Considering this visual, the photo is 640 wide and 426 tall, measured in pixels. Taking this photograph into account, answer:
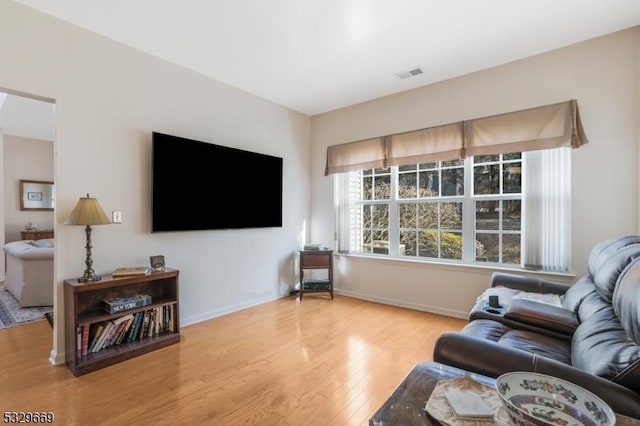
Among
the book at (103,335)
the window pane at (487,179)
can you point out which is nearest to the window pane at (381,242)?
the window pane at (487,179)

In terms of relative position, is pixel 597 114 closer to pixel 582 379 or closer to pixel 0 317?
pixel 582 379

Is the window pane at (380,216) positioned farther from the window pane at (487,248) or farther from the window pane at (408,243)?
the window pane at (487,248)

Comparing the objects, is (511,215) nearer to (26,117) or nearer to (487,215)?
(487,215)

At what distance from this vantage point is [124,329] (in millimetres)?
2611

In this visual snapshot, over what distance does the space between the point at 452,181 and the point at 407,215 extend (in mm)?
698

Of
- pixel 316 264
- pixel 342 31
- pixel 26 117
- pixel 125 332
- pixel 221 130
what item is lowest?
pixel 125 332

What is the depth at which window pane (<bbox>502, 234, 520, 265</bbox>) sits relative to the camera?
10.6 feet

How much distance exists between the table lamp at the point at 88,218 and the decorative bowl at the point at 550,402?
2.78 m

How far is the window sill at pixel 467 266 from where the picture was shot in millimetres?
2884

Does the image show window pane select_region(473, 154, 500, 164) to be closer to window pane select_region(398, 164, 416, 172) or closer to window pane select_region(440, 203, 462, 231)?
window pane select_region(440, 203, 462, 231)

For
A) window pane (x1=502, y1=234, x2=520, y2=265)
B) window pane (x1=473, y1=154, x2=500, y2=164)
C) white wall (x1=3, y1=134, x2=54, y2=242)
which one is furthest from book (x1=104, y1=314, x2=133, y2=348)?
white wall (x1=3, y1=134, x2=54, y2=242)

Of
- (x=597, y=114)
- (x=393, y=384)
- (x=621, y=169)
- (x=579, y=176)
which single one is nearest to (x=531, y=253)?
(x=579, y=176)

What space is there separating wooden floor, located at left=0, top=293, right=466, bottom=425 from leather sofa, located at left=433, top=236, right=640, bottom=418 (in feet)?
2.55

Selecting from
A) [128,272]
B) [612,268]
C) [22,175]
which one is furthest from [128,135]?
[22,175]
